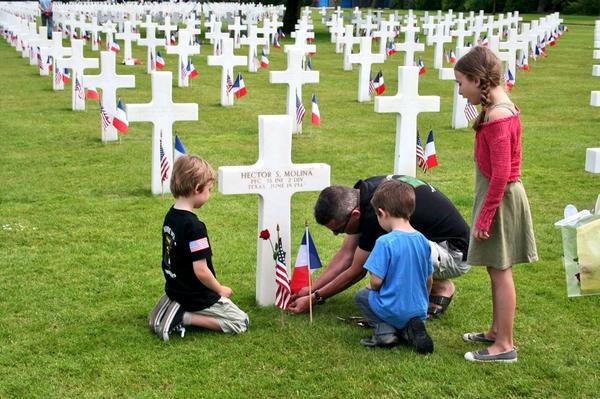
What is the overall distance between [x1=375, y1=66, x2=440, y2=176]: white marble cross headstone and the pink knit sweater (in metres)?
3.47

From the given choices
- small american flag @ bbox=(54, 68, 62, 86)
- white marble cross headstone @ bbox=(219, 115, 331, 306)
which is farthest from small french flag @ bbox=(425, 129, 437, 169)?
small american flag @ bbox=(54, 68, 62, 86)

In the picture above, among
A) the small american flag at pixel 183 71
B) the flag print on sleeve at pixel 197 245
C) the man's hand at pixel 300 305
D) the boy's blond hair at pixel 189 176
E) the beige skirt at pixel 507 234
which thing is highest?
the boy's blond hair at pixel 189 176

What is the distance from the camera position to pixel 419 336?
503cm

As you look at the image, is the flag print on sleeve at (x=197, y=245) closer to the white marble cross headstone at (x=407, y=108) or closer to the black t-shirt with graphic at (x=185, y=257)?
the black t-shirt with graphic at (x=185, y=257)

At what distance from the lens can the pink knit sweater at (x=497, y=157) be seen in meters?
4.67

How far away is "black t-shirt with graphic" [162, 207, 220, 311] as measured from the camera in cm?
508

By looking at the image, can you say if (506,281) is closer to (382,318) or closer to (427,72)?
(382,318)

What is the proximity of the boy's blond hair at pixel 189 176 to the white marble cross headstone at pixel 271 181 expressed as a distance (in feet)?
1.20

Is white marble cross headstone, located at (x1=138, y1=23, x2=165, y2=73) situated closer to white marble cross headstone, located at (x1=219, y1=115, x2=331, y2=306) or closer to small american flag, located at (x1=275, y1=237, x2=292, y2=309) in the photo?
white marble cross headstone, located at (x1=219, y1=115, x2=331, y2=306)

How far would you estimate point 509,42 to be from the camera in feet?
58.7

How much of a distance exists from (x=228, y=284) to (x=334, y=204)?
151 centimetres

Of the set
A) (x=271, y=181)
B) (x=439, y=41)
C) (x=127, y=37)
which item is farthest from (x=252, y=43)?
(x=271, y=181)

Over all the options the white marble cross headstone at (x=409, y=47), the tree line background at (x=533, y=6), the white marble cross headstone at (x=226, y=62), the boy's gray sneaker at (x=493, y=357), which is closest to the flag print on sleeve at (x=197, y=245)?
the boy's gray sneaker at (x=493, y=357)

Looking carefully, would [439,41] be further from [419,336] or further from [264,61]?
[419,336]
